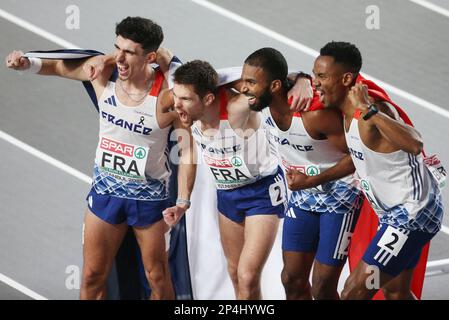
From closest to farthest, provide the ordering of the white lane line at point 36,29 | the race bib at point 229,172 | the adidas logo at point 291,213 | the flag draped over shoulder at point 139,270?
the race bib at point 229,172, the adidas logo at point 291,213, the flag draped over shoulder at point 139,270, the white lane line at point 36,29

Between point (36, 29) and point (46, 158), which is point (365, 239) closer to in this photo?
point (46, 158)

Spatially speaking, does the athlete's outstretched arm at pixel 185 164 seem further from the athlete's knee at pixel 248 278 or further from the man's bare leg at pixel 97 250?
the athlete's knee at pixel 248 278

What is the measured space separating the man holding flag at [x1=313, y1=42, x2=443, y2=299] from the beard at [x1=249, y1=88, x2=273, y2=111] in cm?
39

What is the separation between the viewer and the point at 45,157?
11.3 metres

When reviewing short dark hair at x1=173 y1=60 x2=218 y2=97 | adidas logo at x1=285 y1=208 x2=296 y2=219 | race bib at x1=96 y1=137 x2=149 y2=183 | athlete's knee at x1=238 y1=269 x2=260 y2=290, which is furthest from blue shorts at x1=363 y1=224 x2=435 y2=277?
race bib at x1=96 y1=137 x2=149 y2=183

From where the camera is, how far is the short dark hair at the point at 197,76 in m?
8.16

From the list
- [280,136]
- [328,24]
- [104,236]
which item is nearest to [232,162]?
[280,136]

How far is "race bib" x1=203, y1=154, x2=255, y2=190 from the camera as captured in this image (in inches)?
332

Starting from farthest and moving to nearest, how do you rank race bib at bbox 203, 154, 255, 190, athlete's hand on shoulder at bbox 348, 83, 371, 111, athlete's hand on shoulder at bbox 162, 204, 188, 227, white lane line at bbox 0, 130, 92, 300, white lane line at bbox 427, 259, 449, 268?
white lane line at bbox 0, 130, 92, 300 → white lane line at bbox 427, 259, 449, 268 → race bib at bbox 203, 154, 255, 190 → athlete's hand on shoulder at bbox 162, 204, 188, 227 → athlete's hand on shoulder at bbox 348, 83, 371, 111

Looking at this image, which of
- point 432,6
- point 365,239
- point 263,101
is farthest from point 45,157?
point 432,6

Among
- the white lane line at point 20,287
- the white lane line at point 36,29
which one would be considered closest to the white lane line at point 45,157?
the white lane line at point 36,29

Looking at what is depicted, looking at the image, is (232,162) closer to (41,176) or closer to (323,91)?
(323,91)

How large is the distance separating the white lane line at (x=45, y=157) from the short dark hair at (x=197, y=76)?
3023mm

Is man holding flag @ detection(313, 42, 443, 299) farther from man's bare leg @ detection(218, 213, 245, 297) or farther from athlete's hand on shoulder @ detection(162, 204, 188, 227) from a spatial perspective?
athlete's hand on shoulder @ detection(162, 204, 188, 227)
